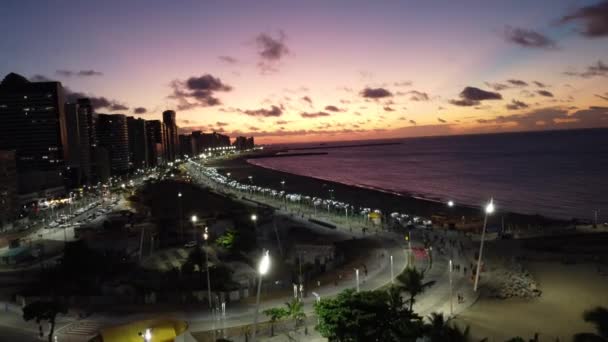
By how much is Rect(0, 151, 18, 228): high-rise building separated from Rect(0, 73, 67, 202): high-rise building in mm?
43940

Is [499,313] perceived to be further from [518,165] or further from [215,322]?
[518,165]

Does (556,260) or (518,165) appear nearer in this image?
(556,260)

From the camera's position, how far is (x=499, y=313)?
2877 cm

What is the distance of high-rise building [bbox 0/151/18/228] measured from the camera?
8288 cm

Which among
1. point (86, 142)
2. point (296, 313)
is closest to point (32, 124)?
point (86, 142)

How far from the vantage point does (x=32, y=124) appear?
133125 millimetres

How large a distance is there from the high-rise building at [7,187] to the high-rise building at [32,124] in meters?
43.9

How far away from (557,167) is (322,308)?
394ft

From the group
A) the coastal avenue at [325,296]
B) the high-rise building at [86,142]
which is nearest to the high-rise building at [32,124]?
the high-rise building at [86,142]

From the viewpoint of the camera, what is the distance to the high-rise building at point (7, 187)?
8288 cm

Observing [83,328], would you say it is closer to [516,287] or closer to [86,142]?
[516,287]

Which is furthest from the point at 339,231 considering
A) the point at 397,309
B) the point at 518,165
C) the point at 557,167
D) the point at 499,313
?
the point at 518,165

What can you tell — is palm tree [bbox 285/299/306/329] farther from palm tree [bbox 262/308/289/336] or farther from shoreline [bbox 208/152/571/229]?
shoreline [bbox 208/152/571/229]

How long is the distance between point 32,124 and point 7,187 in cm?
5475
